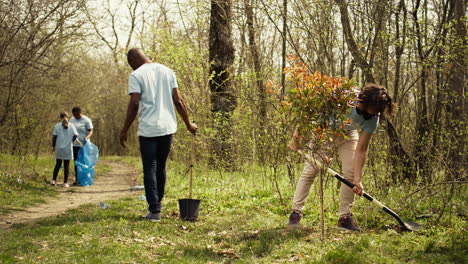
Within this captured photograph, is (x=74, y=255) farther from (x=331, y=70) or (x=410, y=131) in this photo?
(x=410, y=131)

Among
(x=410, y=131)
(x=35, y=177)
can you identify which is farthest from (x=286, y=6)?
(x=35, y=177)

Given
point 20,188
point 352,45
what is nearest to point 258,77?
point 352,45

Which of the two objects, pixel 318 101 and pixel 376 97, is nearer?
pixel 318 101

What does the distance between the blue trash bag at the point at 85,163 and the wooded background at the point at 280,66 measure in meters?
1.95

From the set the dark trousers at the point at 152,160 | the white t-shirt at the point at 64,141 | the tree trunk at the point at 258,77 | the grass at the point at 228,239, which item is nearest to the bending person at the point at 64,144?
the white t-shirt at the point at 64,141

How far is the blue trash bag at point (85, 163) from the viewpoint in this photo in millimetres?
11461

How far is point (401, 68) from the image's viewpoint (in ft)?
26.8

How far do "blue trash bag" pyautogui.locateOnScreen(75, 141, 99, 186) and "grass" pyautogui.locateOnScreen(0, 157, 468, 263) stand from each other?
417 centimetres

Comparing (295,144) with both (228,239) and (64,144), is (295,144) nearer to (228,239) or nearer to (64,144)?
(228,239)

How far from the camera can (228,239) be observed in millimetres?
5398

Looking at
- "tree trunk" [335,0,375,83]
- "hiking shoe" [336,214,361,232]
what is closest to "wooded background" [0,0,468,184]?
"tree trunk" [335,0,375,83]

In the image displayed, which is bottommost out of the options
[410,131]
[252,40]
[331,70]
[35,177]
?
[35,177]

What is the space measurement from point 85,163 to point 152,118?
589 centimetres

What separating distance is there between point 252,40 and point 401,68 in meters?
3.38
